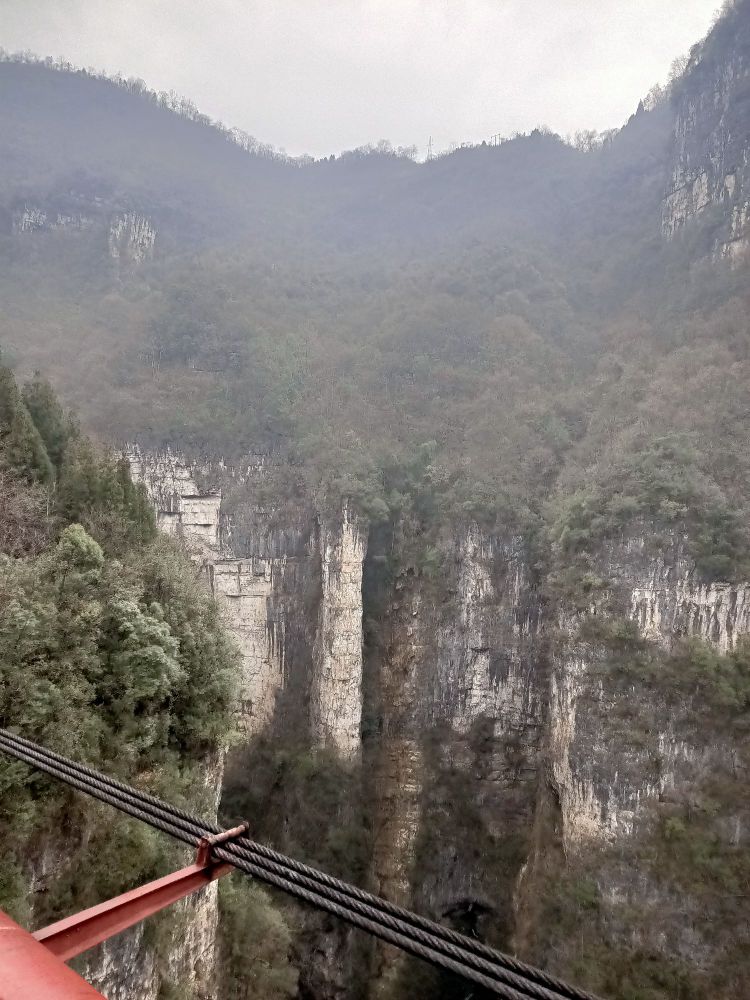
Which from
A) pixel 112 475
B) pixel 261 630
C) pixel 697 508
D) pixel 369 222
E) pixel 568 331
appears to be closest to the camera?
pixel 112 475

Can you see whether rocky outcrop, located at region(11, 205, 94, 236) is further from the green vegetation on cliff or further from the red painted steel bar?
the red painted steel bar

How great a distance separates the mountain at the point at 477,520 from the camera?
44.7 feet

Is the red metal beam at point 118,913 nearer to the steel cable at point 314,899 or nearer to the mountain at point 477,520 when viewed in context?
the steel cable at point 314,899

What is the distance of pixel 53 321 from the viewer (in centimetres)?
3238

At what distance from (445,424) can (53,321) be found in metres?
25.0

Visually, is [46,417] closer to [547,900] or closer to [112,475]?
[112,475]

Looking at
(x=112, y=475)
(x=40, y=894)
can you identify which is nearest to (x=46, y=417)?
(x=112, y=475)

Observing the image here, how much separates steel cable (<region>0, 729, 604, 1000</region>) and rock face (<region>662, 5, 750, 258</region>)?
32.2m

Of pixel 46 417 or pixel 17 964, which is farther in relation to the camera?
pixel 46 417

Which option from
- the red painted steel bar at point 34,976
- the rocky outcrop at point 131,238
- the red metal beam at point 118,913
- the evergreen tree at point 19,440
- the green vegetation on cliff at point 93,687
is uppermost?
the rocky outcrop at point 131,238

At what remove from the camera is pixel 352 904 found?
4.69 ft

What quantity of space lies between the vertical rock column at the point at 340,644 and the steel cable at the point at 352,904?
1891 cm

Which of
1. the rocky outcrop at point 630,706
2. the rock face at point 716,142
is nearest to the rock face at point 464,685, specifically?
the rocky outcrop at point 630,706

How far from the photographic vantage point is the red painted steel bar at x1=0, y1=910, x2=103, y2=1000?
2.94 feet
